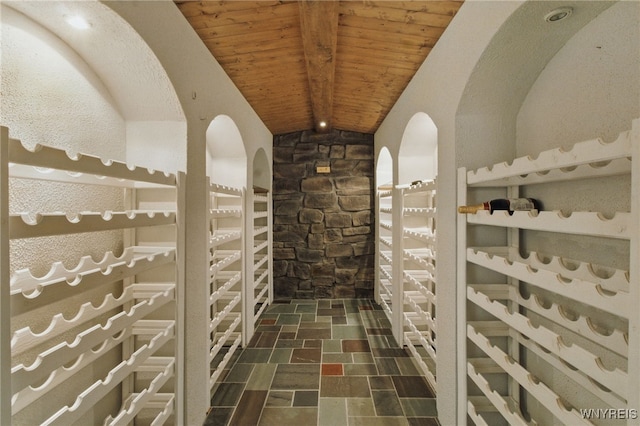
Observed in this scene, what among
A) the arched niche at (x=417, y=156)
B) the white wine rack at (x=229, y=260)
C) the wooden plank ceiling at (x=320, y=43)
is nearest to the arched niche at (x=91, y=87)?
the wooden plank ceiling at (x=320, y=43)

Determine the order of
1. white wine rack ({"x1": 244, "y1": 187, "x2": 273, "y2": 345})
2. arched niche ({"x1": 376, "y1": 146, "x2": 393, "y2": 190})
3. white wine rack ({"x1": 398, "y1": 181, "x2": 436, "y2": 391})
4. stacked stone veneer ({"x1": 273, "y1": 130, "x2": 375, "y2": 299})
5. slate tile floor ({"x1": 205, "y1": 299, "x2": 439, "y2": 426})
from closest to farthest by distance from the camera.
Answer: slate tile floor ({"x1": 205, "y1": 299, "x2": 439, "y2": 426})
white wine rack ({"x1": 398, "y1": 181, "x2": 436, "y2": 391})
white wine rack ({"x1": 244, "y1": 187, "x2": 273, "y2": 345})
arched niche ({"x1": 376, "y1": 146, "x2": 393, "y2": 190})
stacked stone veneer ({"x1": 273, "y1": 130, "x2": 375, "y2": 299})

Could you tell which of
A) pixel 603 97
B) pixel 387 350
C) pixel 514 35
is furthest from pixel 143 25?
pixel 387 350

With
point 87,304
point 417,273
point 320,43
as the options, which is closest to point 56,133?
point 87,304

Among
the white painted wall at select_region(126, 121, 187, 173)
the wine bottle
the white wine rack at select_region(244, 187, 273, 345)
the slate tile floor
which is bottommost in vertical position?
the slate tile floor

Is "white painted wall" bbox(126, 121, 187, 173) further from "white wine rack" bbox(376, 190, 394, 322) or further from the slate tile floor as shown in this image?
"white wine rack" bbox(376, 190, 394, 322)

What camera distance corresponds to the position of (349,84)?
2.45 m

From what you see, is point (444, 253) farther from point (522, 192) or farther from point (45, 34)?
point (45, 34)

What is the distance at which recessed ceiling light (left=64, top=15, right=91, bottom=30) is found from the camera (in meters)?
1.01

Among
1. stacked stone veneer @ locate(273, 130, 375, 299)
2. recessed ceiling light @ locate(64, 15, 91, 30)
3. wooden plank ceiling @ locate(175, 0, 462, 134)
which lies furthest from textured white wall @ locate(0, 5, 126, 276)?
stacked stone veneer @ locate(273, 130, 375, 299)

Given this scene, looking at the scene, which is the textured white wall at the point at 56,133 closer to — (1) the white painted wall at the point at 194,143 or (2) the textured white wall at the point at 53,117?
(2) the textured white wall at the point at 53,117

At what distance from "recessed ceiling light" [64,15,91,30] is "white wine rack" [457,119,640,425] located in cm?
156

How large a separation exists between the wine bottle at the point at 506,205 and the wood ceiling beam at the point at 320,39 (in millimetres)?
1103

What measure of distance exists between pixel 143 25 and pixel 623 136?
152cm

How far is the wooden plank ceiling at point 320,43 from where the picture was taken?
1.45 m
